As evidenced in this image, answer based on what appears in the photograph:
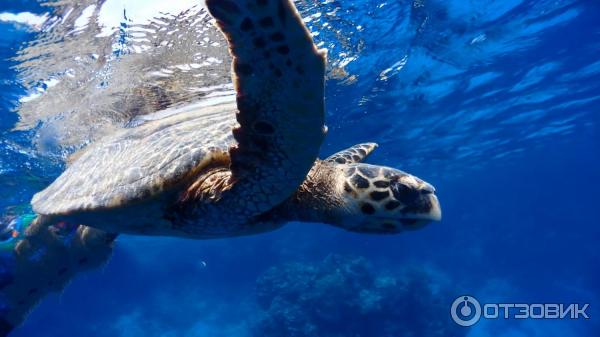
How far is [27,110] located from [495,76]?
14.3m

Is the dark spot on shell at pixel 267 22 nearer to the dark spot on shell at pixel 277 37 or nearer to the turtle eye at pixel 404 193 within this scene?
the dark spot on shell at pixel 277 37

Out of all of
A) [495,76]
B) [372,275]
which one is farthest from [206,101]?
[372,275]

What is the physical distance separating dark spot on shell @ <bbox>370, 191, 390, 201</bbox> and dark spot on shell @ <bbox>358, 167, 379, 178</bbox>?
14cm

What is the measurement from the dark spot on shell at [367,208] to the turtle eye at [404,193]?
20cm

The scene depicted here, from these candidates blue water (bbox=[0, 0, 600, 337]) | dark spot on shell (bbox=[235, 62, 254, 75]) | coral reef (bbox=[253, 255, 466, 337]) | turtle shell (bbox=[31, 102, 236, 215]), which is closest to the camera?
dark spot on shell (bbox=[235, 62, 254, 75])

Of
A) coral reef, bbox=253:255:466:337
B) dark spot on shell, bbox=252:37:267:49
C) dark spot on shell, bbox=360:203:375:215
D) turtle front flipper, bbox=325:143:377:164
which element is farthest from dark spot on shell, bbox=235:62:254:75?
coral reef, bbox=253:255:466:337

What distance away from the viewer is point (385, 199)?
2.65 m

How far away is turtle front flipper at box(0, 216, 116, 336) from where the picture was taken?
621 centimetres

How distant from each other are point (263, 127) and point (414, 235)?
1571 inches

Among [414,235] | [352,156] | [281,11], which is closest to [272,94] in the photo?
[281,11]

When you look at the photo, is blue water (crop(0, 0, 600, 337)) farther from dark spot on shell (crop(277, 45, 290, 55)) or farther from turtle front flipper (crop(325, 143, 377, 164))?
dark spot on shell (crop(277, 45, 290, 55))

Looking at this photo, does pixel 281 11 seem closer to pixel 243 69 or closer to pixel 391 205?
pixel 243 69

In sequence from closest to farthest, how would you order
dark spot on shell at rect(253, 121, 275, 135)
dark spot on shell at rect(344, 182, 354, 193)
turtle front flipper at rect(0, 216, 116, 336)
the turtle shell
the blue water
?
1. dark spot on shell at rect(253, 121, 275, 135)
2. dark spot on shell at rect(344, 182, 354, 193)
3. the turtle shell
4. turtle front flipper at rect(0, 216, 116, 336)
5. the blue water

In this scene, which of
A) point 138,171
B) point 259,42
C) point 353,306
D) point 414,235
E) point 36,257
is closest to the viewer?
point 259,42
